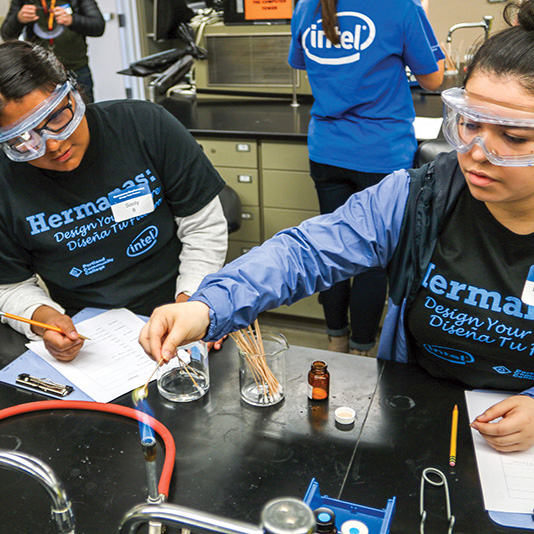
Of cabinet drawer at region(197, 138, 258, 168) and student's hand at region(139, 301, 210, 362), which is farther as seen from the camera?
cabinet drawer at region(197, 138, 258, 168)

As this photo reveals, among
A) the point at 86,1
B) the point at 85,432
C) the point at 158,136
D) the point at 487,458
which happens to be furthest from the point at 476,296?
the point at 86,1

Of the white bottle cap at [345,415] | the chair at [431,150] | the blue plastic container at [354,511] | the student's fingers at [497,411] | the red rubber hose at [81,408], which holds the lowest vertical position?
→ the red rubber hose at [81,408]

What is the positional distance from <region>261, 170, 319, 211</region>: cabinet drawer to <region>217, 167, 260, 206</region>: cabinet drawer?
45mm

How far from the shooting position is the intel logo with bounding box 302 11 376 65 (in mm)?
2029

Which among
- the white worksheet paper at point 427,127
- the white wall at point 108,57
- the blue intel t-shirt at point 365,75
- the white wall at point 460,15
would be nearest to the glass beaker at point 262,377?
the blue intel t-shirt at point 365,75

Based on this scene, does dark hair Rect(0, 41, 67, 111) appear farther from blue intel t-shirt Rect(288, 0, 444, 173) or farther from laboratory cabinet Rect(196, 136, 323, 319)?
laboratory cabinet Rect(196, 136, 323, 319)

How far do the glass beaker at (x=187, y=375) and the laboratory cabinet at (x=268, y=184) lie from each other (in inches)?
64.3

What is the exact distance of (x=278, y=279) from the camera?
1071mm

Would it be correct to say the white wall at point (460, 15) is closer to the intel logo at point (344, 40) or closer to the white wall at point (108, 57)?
the intel logo at point (344, 40)

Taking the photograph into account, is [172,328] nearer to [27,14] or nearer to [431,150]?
[431,150]

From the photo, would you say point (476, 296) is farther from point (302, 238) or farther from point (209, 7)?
point (209, 7)

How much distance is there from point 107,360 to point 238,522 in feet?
2.64

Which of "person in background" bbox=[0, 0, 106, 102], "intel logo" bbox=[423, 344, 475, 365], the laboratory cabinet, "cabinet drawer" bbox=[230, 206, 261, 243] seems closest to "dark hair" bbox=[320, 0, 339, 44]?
the laboratory cabinet

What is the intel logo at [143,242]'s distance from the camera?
1.53 metres
